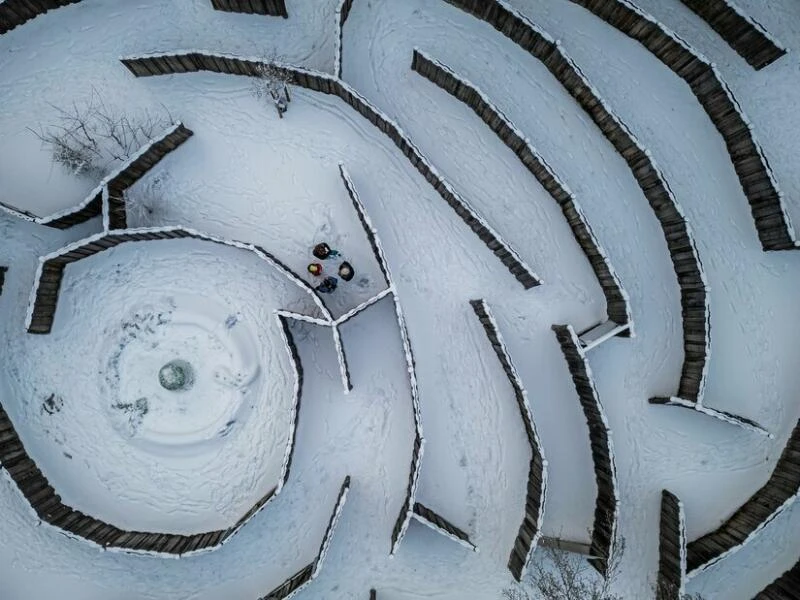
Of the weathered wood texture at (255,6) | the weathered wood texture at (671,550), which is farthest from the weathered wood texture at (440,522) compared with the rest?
the weathered wood texture at (255,6)

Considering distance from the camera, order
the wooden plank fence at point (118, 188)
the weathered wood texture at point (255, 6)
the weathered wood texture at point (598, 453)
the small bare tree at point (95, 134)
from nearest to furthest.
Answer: the weathered wood texture at point (598, 453)
the wooden plank fence at point (118, 188)
the weathered wood texture at point (255, 6)
the small bare tree at point (95, 134)

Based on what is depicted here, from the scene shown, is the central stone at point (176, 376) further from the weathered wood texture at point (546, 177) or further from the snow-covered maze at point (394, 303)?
the weathered wood texture at point (546, 177)

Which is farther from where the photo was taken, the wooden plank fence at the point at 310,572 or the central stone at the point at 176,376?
the central stone at the point at 176,376

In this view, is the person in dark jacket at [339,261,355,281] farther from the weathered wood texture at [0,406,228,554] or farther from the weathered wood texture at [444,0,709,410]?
the weathered wood texture at [0,406,228,554]

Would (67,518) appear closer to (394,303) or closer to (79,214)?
(79,214)

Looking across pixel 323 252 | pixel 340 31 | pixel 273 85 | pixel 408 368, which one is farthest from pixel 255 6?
pixel 408 368

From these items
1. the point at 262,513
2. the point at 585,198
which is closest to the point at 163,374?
the point at 262,513

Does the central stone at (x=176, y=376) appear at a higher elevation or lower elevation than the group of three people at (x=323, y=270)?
lower

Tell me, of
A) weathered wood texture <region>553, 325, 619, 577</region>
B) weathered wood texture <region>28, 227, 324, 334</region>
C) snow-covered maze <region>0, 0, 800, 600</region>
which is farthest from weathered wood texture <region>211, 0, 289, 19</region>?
weathered wood texture <region>553, 325, 619, 577</region>
